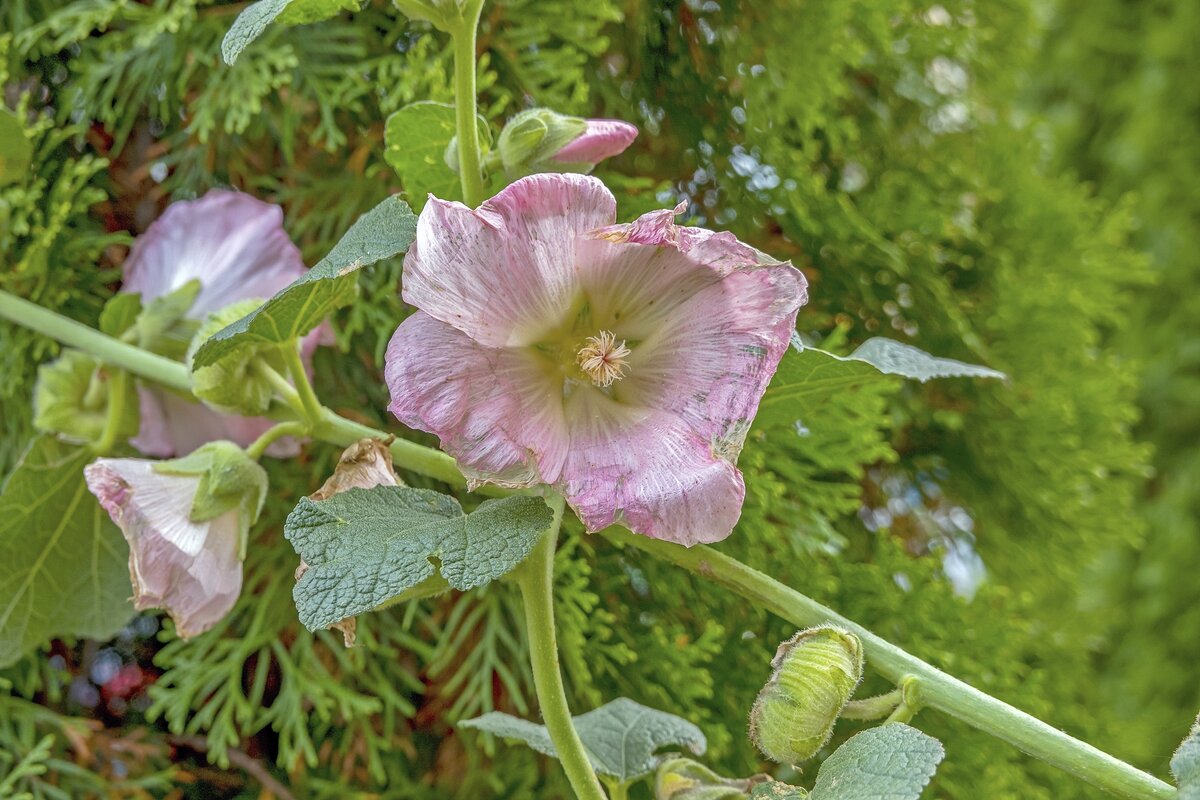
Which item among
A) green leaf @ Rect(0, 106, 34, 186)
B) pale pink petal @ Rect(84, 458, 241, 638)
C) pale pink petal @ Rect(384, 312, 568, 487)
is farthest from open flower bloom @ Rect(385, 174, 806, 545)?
green leaf @ Rect(0, 106, 34, 186)

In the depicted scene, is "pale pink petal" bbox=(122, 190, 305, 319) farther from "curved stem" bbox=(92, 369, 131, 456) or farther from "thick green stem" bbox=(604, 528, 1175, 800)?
"thick green stem" bbox=(604, 528, 1175, 800)

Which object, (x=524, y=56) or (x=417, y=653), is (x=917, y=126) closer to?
(x=524, y=56)

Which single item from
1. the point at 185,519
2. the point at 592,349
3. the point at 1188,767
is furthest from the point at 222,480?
the point at 1188,767

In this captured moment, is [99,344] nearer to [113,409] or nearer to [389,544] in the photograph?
[113,409]

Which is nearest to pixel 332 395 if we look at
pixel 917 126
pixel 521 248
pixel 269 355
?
pixel 269 355

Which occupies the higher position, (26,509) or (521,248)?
(521,248)

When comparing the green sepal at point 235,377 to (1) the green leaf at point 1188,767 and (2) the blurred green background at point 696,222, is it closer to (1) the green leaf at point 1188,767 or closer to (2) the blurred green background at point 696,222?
(2) the blurred green background at point 696,222

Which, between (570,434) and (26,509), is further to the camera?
(26,509)
